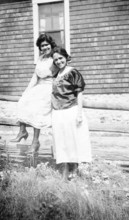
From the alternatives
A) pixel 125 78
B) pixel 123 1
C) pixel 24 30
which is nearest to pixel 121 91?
pixel 125 78

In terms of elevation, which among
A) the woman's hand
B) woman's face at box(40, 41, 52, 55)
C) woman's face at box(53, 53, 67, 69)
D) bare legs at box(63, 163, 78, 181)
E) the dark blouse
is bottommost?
bare legs at box(63, 163, 78, 181)

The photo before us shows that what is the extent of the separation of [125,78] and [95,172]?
602 cm

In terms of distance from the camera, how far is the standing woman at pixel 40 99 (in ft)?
12.9

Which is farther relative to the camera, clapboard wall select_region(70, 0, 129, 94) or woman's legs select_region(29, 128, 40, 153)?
clapboard wall select_region(70, 0, 129, 94)

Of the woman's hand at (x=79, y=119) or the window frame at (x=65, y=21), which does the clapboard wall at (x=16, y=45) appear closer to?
the window frame at (x=65, y=21)

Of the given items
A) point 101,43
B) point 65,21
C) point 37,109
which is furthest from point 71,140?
point 65,21

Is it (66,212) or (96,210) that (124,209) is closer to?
(96,210)

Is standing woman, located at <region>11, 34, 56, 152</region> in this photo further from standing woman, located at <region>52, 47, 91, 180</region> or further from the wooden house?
the wooden house

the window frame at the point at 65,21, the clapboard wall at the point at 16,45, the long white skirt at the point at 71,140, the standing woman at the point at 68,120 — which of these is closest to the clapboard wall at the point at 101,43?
the window frame at the point at 65,21

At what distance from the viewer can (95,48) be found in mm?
9352

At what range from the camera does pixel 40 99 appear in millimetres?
3965

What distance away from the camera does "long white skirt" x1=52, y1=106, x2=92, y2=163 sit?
3.57 metres

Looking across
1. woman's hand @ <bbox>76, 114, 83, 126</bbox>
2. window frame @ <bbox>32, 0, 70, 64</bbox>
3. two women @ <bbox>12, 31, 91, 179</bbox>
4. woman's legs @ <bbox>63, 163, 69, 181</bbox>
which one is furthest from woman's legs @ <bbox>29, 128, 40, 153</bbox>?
window frame @ <bbox>32, 0, 70, 64</bbox>

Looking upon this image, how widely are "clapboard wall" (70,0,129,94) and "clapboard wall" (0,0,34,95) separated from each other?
1.42 m
